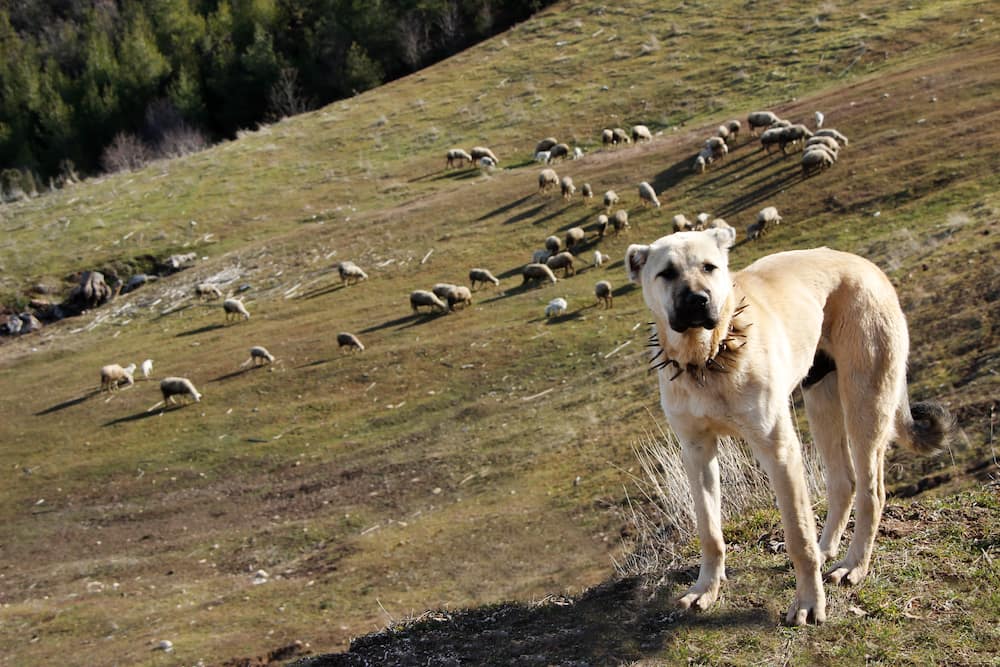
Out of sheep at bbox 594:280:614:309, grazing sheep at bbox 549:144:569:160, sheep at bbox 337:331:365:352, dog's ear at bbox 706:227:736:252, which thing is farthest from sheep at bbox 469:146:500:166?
dog's ear at bbox 706:227:736:252

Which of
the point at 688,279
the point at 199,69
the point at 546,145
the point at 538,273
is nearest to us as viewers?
the point at 688,279

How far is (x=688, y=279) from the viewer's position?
19.7 feet

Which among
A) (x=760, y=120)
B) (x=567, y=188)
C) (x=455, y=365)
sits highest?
(x=760, y=120)

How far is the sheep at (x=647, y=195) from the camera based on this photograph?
31016mm

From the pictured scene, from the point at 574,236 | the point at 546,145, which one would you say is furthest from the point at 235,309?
the point at 546,145

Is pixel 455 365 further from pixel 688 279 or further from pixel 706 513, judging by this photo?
pixel 688 279

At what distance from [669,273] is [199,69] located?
8280 cm

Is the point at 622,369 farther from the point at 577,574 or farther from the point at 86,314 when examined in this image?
the point at 86,314

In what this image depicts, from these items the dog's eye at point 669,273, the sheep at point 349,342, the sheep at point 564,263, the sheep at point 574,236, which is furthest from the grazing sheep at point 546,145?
the dog's eye at point 669,273

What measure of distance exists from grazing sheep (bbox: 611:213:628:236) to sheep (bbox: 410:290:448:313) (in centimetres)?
618

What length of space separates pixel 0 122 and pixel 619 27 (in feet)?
187

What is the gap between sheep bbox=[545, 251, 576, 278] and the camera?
2820 centimetres

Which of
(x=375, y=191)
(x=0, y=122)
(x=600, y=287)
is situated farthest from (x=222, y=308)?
(x=0, y=122)

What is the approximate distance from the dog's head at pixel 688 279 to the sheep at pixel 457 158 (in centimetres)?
3787
